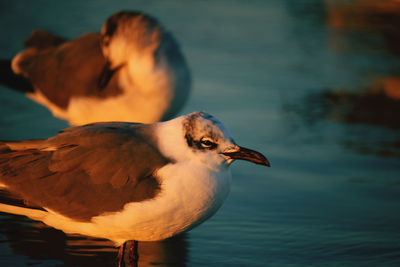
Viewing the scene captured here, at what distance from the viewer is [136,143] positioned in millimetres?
3625

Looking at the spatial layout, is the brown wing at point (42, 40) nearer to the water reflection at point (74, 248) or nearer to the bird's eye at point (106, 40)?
the bird's eye at point (106, 40)

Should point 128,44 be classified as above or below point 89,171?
above

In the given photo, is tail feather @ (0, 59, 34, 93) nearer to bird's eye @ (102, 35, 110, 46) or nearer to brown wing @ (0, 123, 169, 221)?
bird's eye @ (102, 35, 110, 46)

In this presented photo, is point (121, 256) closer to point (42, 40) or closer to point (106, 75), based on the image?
point (106, 75)

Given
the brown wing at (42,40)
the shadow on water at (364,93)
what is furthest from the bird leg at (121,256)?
the brown wing at (42,40)

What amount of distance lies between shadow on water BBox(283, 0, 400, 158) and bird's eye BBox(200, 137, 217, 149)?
8.51 feet

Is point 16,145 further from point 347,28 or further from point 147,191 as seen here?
point 347,28

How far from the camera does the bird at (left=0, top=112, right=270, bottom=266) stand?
3477mm

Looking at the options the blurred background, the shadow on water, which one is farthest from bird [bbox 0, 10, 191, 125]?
the shadow on water

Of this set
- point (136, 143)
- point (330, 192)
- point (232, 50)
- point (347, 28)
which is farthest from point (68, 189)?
point (347, 28)

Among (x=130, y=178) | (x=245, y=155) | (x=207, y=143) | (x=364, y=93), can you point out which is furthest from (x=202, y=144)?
(x=364, y=93)

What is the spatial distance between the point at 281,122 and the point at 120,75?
1807 mm

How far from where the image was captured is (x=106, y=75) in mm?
5863

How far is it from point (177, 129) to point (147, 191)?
429mm
